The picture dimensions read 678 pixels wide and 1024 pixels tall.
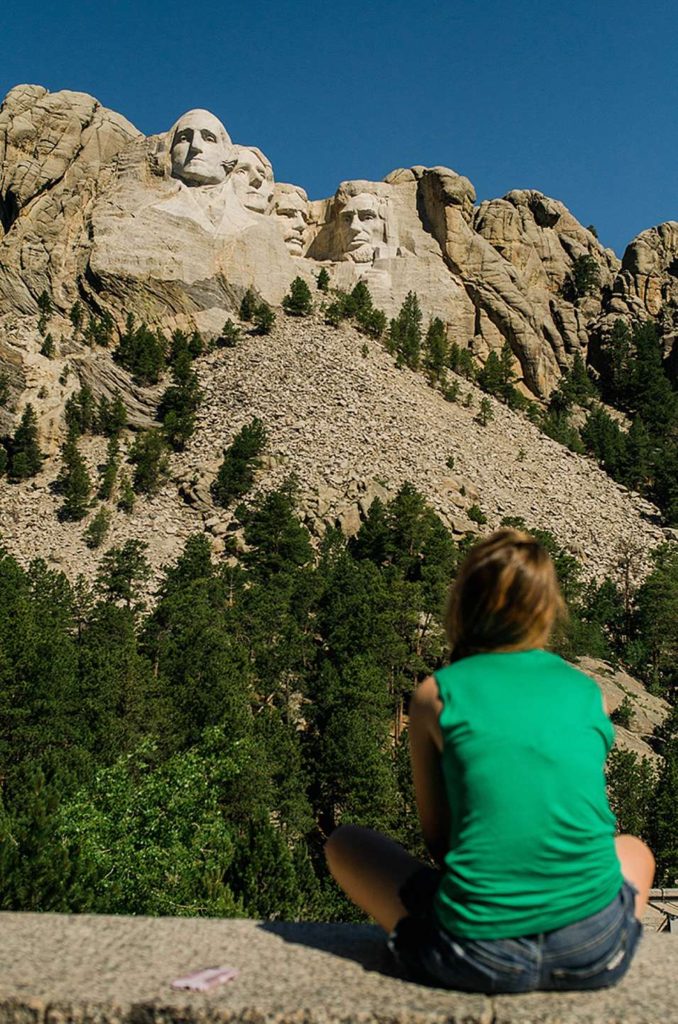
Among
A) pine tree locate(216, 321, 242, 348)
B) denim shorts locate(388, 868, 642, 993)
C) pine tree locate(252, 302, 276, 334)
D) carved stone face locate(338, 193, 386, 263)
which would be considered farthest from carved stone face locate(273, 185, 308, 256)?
denim shorts locate(388, 868, 642, 993)

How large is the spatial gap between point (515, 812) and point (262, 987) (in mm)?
938

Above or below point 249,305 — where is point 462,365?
above

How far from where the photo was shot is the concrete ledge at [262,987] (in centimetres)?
254

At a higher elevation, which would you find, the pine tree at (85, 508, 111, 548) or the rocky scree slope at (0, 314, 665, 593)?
the rocky scree slope at (0, 314, 665, 593)

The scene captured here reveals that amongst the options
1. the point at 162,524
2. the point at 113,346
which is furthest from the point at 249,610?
the point at 113,346

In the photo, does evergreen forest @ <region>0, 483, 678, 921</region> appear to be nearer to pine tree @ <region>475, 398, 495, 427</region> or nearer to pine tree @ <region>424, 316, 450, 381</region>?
pine tree @ <region>475, 398, 495, 427</region>

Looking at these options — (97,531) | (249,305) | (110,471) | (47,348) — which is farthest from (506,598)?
Result: (249,305)

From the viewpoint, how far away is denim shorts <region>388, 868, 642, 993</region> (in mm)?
2666

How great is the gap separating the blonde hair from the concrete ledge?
3.46 ft

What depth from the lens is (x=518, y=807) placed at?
271 cm

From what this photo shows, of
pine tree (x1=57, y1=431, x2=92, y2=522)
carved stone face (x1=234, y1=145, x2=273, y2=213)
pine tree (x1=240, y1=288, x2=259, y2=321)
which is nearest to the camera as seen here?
pine tree (x1=57, y1=431, x2=92, y2=522)

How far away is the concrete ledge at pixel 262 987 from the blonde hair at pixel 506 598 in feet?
3.46

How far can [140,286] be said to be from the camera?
61.4m

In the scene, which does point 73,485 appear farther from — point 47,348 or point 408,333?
point 408,333
